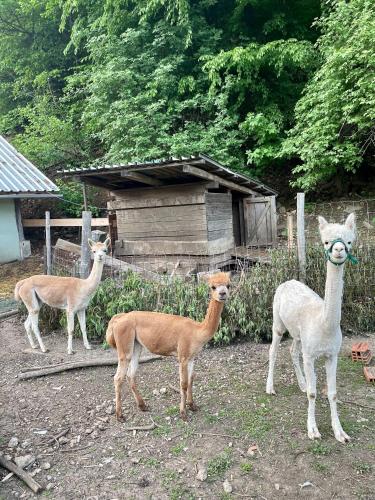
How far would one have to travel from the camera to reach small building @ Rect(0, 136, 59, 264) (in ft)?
40.5

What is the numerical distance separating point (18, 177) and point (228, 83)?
7.88 m

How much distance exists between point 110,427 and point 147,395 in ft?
2.47

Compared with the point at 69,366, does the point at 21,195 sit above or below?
above

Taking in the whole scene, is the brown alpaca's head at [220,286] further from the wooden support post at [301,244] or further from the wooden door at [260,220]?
the wooden door at [260,220]

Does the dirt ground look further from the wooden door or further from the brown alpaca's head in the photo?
the wooden door

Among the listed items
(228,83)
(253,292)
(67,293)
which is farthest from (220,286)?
(228,83)

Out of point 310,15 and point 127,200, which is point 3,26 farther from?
point 127,200

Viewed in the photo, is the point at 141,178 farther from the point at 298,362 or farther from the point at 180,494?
the point at 180,494

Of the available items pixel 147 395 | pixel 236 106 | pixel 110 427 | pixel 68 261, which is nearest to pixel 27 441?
pixel 110 427

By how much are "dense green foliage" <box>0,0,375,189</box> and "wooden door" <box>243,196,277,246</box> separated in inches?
59.9

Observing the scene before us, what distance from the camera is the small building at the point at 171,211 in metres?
7.46

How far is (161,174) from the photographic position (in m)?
7.63

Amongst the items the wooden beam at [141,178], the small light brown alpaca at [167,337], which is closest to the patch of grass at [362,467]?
the small light brown alpaca at [167,337]

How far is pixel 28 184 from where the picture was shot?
42.9 ft
